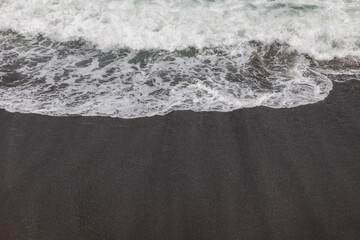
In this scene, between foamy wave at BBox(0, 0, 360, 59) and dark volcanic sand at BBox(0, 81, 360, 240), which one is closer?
dark volcanic sand at BBox(0, 81, 360, 240)

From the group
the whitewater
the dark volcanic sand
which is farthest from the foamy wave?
the dark volcanic sand

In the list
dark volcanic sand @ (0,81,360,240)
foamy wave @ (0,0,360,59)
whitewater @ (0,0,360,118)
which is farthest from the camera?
foamy wave @ (0,0,360,59)

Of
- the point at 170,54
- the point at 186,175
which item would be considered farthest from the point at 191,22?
the point at 186,175

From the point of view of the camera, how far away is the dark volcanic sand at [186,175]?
3271 millimetres

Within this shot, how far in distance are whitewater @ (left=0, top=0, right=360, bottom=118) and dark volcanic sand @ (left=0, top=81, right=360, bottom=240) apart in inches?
14.1

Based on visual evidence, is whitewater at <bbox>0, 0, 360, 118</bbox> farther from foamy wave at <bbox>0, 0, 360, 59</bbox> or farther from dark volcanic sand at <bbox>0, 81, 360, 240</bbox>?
dark volcanic sand at <bbox>0, 81, 360, 240</bbox>

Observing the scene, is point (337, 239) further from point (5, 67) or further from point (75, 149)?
point (5, 67)

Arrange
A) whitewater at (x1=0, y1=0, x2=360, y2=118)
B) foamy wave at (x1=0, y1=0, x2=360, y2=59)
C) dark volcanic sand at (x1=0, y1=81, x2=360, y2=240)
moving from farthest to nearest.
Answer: foamy wave at (x1=0, y1=0, x2=360, y2=59), whitewater at (x1=0, y1=0, x2=360, y2=118), dark volcanic sand at (x1=0, y1=81, x2=360, y2=240)

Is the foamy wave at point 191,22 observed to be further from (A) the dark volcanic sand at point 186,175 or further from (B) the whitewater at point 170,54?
(A) the dark volcanic sand at point 186,175

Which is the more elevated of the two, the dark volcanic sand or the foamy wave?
the foamy wave

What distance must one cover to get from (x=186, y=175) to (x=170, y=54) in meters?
2.78

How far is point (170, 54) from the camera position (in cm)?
582

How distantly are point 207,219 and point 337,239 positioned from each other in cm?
129

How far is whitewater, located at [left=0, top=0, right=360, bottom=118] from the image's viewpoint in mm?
4828
